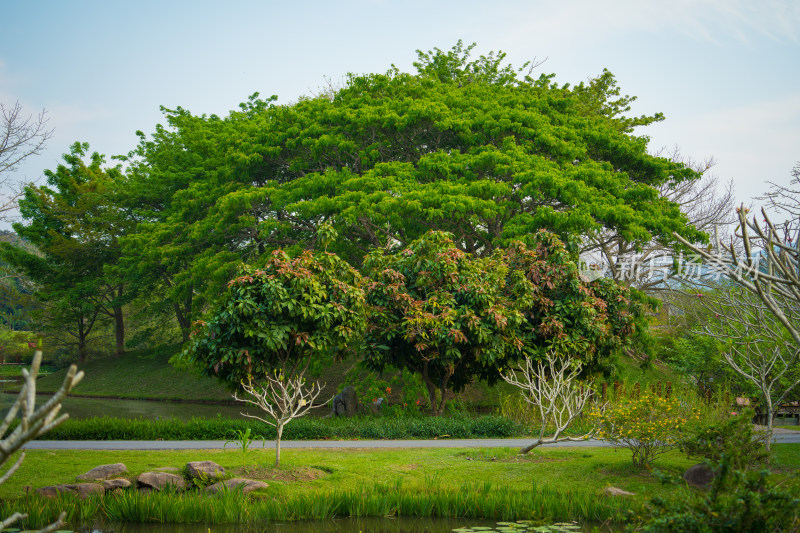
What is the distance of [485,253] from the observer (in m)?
23.6

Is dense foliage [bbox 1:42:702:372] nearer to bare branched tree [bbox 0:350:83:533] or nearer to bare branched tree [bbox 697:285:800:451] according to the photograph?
bare branched tree [bbox 697:285:800:451]

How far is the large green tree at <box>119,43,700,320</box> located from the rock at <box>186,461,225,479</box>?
10.5 metres

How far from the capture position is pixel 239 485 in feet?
28.2

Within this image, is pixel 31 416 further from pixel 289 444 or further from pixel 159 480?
pixel 289 444

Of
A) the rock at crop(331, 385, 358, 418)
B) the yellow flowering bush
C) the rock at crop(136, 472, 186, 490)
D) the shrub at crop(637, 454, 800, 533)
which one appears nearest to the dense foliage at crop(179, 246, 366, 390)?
the rock at crop(136, 472, 186, 490)

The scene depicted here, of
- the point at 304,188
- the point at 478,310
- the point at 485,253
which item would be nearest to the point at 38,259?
the point at 304,188

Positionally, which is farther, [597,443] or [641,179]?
[641,179]

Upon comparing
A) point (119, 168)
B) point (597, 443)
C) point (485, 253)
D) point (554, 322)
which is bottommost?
point (597, 443)

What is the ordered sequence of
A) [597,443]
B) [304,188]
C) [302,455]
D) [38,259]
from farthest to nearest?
[38,259] < [304,188] < [597,443] < [302,455]

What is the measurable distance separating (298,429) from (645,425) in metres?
7.99

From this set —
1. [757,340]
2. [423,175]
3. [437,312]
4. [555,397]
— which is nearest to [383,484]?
[555,397]

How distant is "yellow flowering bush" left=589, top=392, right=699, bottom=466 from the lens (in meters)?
10.0

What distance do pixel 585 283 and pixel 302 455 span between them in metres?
9.19

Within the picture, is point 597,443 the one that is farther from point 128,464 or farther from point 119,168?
point 119,168
